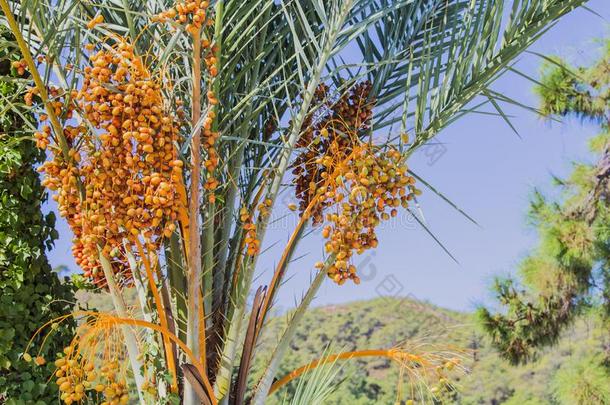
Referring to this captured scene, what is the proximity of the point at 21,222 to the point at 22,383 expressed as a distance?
669mm

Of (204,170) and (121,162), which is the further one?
(204,170)

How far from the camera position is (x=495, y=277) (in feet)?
20.8

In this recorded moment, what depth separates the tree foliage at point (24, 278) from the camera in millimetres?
2998

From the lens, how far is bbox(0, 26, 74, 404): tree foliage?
9.84 feet

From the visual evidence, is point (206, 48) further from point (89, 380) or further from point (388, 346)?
point (388, 346)

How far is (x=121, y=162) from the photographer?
2.26m

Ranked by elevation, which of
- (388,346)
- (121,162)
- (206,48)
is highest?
(388,346)

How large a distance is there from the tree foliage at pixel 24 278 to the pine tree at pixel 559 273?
13.5ft

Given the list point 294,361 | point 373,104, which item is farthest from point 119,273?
point 294,361

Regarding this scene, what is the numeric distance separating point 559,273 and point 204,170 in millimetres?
4558

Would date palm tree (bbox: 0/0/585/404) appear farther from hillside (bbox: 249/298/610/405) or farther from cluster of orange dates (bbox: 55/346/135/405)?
hillside (bbox: 249/298/610/405)

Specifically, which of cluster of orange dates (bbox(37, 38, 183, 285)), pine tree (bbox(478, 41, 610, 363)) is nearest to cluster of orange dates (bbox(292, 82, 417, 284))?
cluster of orange dates (bbox(37, 38, 183, 285))

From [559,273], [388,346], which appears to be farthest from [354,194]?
[388,346]

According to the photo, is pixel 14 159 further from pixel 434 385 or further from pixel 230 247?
pixel 434 385
